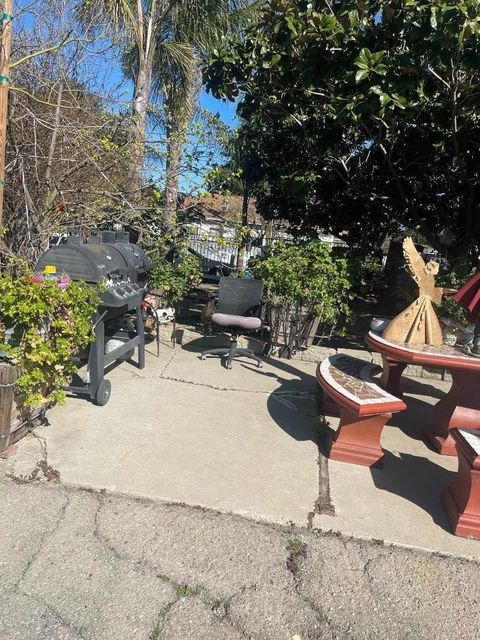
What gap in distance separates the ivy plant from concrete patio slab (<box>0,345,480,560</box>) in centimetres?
45

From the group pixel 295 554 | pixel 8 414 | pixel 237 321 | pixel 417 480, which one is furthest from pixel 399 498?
pixel 237 321

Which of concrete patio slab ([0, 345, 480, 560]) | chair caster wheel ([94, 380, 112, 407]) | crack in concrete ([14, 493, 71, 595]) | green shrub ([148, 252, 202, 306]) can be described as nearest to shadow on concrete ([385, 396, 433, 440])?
concrete patio slab ([0, 345, 480, 560])

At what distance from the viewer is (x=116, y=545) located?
233cm

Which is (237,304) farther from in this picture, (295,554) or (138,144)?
(295,554)

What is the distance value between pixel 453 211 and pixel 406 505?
24.8 feet

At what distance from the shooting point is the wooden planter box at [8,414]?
2.93m

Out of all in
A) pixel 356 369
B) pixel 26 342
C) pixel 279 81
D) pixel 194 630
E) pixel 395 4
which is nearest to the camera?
pixel 194 630

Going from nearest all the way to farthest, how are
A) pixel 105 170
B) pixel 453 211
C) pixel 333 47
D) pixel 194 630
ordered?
pixel 194 630
pixel 333 47
pixel 105 170
pixel 453 211

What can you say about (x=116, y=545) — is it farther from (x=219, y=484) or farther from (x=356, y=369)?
(x=356, y=369)

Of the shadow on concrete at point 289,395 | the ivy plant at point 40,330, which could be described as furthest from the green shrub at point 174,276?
the ivy plant at point 40,330

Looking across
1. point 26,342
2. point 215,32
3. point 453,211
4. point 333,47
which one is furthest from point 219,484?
point 215,32

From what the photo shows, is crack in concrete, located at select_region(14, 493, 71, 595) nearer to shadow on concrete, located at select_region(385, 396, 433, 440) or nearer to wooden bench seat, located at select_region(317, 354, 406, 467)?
wooden bench seat, located at select_region(317, 354, 406, 467)

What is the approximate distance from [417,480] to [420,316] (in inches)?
50.5

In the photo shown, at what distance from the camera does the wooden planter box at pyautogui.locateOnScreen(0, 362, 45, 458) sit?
293cm
